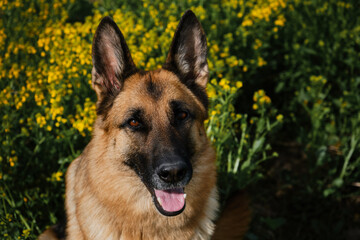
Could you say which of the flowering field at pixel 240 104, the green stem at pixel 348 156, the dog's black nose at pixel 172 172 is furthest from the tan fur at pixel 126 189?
the green stem at pixel 348 156

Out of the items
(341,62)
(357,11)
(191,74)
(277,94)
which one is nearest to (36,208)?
(191,74)

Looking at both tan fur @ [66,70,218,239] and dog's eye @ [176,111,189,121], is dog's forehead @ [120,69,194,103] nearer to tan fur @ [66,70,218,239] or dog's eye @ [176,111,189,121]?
tan fur @ [66,70,218,239]

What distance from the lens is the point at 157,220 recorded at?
2588 millimetres

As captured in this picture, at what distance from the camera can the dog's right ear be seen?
7.93 feet

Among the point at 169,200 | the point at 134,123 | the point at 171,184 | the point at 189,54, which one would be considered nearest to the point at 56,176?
the point at 134,123

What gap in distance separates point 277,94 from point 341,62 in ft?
3.24

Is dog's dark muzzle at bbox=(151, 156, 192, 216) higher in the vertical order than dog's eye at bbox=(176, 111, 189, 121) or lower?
lower

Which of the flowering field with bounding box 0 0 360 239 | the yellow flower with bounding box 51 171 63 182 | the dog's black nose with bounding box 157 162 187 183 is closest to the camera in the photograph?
the dog's black nose with bounding box 157 162 187 183

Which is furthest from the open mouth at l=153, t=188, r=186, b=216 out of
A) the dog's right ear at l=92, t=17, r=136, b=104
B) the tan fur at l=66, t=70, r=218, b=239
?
the dog's right ear at l=92, t=17, r=136, b=104

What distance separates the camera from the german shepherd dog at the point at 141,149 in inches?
97.2

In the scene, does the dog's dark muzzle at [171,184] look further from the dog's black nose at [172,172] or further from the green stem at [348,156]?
the green stem at [348,156]

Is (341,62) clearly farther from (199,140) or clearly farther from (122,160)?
(122,160)

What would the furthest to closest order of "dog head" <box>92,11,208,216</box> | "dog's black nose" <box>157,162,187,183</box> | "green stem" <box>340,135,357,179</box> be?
1. "green stem" <box>340,135,357,179</box>
2. "dog head" <box>92,11,208,216</box>
3. "dog's black nose" <box>157,162,187,183</box>

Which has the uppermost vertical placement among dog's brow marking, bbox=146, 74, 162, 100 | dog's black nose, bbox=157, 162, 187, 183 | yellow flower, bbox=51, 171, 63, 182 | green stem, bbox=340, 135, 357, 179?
dog's brow marking, bbox=146, 74, 162, 100
